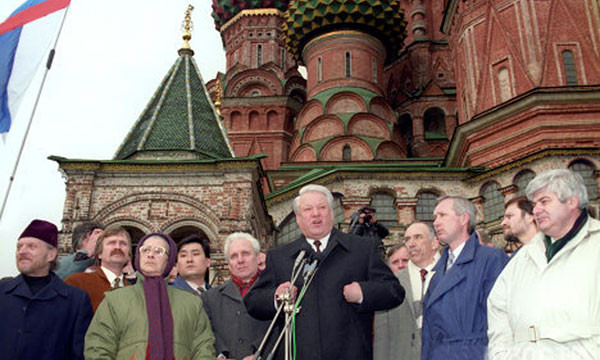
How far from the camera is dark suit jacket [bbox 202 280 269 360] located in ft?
15.0

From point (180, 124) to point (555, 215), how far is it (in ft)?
46.8

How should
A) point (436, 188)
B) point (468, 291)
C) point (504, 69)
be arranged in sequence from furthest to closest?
point (504, 69) → point (436, 188) → point (468, 291)

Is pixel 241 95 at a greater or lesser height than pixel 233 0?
lesser

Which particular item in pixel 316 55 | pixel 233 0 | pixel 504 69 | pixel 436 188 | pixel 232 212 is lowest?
pixel 232 212

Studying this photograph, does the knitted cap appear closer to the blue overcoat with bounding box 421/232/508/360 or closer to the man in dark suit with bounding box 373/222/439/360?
the man in dark suit with bounding box 373/222/439/360

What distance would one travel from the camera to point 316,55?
2767 centimetres

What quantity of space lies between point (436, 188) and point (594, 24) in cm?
816

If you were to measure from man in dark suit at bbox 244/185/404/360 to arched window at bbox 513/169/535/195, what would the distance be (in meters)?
14.8

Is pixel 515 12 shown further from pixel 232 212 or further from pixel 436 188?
pixel 232 212

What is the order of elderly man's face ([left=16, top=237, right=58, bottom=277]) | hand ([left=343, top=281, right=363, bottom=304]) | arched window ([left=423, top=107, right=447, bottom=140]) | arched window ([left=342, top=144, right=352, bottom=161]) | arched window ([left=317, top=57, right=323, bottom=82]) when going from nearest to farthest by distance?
hand ([left=343, top=281, right=363, bottom=304]), elderly man's face ([left=16, top=237, right=58, bottom=277]), arched window ([left=342, top=144, right=352, bottom=161]), arched window ([left=317, top=57, right=323, bottom=82]), arched window ([left=423, top=107, right=447, bottom=140])

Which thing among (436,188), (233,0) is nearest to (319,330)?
(436,188)

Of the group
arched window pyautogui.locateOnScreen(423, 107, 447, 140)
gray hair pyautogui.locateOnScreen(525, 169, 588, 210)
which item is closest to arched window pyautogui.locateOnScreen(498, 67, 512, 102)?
arched window pyautogui.locateOnScreen(423, 107, 447, 140)

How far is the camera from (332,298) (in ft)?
13.0

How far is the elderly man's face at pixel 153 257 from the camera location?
4117 millimetres
